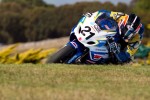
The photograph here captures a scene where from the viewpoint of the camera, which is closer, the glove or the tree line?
the glove

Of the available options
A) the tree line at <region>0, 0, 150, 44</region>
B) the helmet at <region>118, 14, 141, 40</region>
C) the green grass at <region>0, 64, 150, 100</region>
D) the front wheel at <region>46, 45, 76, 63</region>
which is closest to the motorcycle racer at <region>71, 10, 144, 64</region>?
the helmet at <region>118, 14, 141, 40</region>

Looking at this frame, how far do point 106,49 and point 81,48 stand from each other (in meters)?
0.55

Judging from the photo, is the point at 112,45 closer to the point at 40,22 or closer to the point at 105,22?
the point at 105,22

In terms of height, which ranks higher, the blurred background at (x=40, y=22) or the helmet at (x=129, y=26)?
the helmet at (x=129, y=26)

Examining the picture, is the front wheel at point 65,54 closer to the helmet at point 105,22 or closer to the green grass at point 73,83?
the helmet at point 105,22

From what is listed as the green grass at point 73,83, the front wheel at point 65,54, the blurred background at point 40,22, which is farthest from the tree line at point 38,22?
the green grass at point 73,83

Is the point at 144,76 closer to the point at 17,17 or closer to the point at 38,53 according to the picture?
the point at 38,53

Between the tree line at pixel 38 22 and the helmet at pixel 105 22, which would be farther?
the tree line at pixel 38 22

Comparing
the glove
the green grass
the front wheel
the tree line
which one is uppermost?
the green grass

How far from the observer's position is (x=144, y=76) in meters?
8.74

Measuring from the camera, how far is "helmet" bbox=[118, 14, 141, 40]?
11.7 meters

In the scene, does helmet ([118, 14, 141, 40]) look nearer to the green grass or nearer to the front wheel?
the front wheel

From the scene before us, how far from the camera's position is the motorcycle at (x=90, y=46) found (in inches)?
454

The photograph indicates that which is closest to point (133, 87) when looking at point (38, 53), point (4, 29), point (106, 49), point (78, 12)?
point (106, 49)
